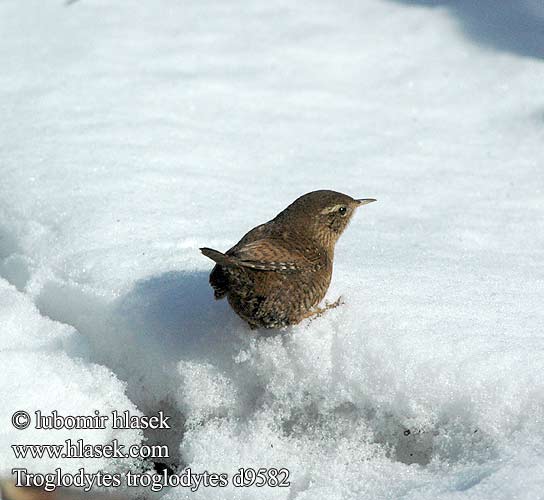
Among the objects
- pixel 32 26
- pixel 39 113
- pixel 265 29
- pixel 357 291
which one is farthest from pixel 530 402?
pixel 32 26

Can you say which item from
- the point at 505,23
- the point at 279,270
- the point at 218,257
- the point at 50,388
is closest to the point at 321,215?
the point at 279,270

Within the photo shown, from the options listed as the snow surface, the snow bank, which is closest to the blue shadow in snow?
the snow surface

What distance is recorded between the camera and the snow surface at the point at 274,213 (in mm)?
3445

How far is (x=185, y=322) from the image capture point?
13.2 feet

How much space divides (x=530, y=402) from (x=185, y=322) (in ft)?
5.27

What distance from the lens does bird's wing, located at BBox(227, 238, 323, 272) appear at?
3.58 metres

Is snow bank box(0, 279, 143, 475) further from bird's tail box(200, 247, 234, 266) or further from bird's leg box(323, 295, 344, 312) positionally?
bird's leg box(323, 295, 344, 312)

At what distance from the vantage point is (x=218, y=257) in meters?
3.40

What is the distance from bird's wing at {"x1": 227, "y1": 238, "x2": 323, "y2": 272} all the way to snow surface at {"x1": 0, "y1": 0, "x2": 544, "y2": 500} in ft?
0.86

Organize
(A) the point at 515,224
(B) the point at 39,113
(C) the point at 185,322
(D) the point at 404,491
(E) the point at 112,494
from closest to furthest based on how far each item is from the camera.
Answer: (D) the point at 404,491 < (E) the point at 112,494 < (C) the point at 185,322 < (A) the point at 515,224 < (B) the point at 39,113

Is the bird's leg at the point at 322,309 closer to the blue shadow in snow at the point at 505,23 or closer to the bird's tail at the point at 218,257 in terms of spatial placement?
the bird's tail at the point at 218,257

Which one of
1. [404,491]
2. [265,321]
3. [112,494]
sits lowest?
[112,494]

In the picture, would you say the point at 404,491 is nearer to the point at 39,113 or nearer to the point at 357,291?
the point at 357,291

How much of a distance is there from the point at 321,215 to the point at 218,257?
92 cm
